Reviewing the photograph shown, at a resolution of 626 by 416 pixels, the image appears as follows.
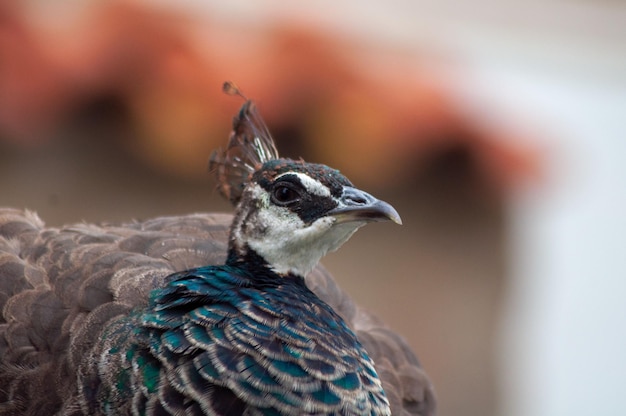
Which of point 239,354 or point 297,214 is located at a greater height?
point 297,214

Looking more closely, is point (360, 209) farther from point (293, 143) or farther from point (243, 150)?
point (293, 143)

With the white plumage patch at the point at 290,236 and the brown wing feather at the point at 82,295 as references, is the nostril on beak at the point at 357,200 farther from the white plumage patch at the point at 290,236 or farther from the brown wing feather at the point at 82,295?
the brown wing feather at the point at 82,295

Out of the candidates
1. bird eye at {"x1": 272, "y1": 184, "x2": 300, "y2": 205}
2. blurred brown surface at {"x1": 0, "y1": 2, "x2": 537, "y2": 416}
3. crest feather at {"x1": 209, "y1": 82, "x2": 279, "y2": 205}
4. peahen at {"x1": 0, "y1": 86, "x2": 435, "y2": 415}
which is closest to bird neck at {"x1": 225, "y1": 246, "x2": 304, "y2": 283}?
peahen at {"x1": 0, "y1": 86, "x2": 435, "y2": 415}

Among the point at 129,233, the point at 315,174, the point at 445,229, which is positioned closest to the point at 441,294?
the point at 445,229

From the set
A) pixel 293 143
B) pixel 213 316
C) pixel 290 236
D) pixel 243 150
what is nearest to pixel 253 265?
pixel 290 236

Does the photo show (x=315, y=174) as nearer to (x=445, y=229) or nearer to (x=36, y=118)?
(x=36, y=118)

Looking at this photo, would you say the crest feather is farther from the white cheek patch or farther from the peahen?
the white cheek patch
